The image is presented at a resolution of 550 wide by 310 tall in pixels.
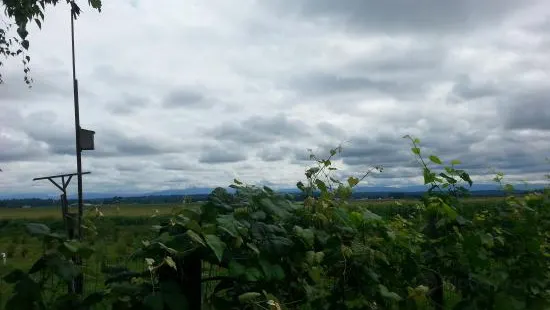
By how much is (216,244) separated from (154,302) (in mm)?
326

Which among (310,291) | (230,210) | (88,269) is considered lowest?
(310,291)

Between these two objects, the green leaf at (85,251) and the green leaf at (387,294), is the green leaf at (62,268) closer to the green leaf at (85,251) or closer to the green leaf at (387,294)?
the green leaf at (85,251)

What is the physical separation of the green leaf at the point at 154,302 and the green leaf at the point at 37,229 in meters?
0.46

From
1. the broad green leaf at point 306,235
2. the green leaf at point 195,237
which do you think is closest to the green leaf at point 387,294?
the broad green leaf at point 306,235

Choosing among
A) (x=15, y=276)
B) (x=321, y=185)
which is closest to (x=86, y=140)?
(x=321, y=185)

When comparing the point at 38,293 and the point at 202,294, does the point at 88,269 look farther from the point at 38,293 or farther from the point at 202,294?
the point at 202,294

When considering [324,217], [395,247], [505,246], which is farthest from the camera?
[505,246]

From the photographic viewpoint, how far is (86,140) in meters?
6.28

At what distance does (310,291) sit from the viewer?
8.61ft

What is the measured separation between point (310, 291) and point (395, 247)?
712mm

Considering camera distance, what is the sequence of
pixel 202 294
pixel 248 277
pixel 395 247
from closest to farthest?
pixel 248 277 < pixel 202 294 < pixel 395 247

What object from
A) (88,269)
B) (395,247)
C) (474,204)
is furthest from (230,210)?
(474,204)

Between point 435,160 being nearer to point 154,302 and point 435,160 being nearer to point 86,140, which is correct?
point 154,302

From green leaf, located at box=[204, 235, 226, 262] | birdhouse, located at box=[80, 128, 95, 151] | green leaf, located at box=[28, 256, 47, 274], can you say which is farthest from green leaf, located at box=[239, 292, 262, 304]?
birdhouse, located at box=[80, 128, 95, 151]
